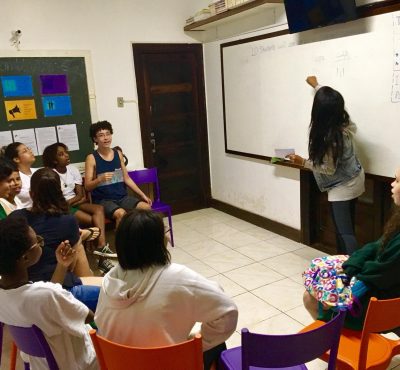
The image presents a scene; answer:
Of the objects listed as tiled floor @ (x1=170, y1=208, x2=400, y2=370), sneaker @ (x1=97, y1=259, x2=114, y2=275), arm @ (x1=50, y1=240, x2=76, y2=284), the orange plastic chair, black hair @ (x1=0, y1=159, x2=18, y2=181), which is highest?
black hair @ (x1=0, y1=159, x2=18, y2=181)

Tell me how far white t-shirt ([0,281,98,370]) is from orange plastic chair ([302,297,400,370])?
0.93 m

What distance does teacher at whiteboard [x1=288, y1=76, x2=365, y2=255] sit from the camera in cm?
283

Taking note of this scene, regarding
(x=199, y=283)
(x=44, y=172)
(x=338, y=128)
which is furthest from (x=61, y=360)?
(x=338, y=128)

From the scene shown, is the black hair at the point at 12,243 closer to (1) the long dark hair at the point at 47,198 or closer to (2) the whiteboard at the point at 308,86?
(1) the long dark hair at the point at 47,198

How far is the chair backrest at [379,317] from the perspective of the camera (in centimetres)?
133

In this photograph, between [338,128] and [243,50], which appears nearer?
[338,128]

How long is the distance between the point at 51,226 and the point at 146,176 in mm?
2306

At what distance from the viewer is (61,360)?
1.52m

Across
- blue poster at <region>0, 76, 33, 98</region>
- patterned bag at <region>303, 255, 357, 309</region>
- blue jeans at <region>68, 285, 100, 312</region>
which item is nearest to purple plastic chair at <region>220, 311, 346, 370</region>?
patterned bag at <region>303, 255, 357, 309</region>

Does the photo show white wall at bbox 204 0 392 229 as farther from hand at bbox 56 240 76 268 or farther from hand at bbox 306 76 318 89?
hand at bbox 56 240 76 268

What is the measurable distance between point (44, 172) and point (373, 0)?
2.42 m

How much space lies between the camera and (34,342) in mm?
1453

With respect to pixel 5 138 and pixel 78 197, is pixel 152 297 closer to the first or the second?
pixel 78 197

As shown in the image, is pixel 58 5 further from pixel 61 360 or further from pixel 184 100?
pixel 61 360
